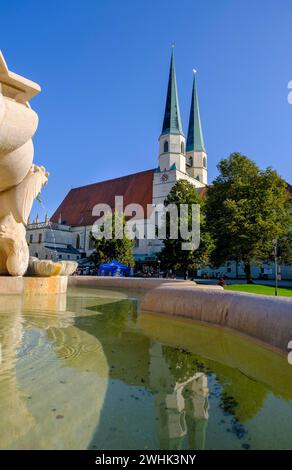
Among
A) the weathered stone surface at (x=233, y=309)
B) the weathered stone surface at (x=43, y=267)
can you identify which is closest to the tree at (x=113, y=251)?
the weathered stone surface at (x=43, y=267)

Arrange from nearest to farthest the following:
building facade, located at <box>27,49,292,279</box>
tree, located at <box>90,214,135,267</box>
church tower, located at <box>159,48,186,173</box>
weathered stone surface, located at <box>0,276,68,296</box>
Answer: weathered stone surface, located at <box>0,276,68,296</box> < tree, located at <box>90,214,135,267</box> < building facade, located at <box>27,49,292,279</box> < church tower, located at <box>159,48,186,173</box>

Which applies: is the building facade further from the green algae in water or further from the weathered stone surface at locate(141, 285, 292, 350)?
the green algae in water

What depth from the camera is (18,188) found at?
6.79m

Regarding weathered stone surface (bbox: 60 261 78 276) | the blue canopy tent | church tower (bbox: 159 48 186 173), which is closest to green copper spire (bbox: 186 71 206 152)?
church tower (bbox: 159 48 186 173)

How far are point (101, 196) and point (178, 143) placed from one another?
68.5ft

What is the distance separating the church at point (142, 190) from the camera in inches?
2180

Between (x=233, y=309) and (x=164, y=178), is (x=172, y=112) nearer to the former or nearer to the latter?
(x=164, y=178)

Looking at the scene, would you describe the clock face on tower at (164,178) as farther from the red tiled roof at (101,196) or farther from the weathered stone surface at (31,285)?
the weathered stone surface at (31,285)

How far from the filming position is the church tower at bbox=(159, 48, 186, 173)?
55.6 m

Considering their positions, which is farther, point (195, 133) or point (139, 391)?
point (195, 133)

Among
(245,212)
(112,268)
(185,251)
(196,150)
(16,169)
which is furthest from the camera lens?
(196,150)

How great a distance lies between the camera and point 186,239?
24234mm

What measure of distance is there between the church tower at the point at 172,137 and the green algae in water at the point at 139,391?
52090 mm

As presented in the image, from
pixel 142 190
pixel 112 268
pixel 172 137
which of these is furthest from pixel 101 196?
pixel 112 268
